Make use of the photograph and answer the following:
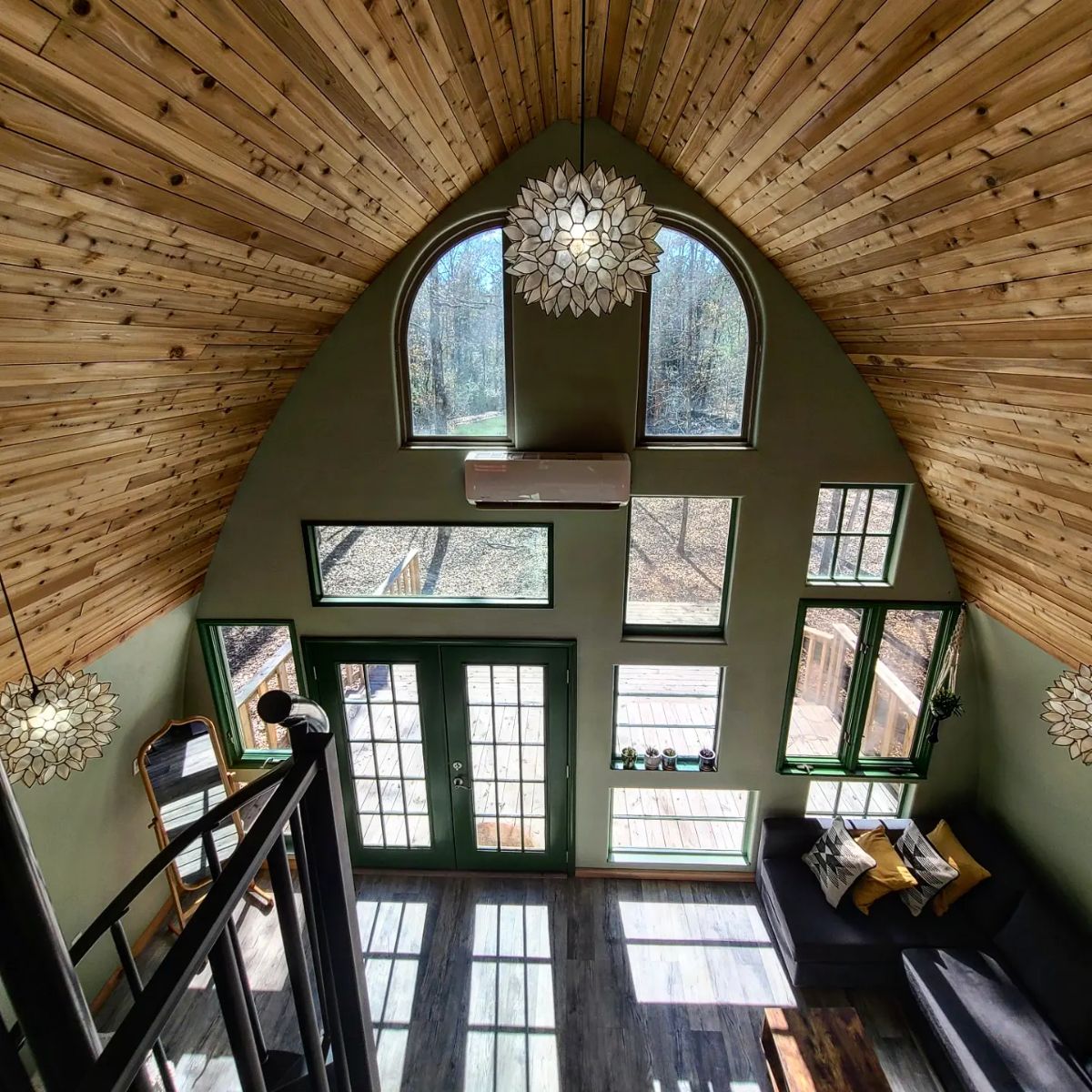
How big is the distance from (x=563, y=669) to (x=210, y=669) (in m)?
2.44

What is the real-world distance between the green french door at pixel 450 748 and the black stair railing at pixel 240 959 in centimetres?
260

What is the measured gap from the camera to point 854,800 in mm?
4539

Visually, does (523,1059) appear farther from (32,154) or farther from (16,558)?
(32,154)

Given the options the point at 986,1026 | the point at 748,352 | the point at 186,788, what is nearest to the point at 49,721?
the point at 186,788

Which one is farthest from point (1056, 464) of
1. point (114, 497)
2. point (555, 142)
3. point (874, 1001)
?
point (114, 497)

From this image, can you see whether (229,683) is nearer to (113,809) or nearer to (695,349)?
(113,809)

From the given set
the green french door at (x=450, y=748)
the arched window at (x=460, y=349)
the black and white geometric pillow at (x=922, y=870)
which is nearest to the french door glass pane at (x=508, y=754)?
Result: the green french door at (x=450, y=748)

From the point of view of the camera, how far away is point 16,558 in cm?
245

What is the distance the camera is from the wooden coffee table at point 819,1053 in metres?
2.98

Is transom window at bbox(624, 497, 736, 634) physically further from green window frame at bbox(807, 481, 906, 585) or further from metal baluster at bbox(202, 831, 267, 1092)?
metal baluster at bbox(202, 831, 267, 1092)

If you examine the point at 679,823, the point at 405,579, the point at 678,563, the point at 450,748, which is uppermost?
the point at 678,563

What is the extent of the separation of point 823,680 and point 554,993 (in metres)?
2.60

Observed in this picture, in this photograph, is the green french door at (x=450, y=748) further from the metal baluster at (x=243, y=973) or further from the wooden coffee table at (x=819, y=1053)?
the metal baluster at (x=243, y=973)

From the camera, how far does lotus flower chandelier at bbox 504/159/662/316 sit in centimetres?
185
